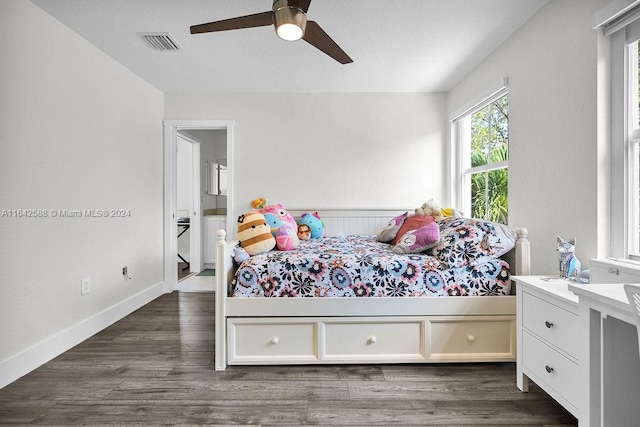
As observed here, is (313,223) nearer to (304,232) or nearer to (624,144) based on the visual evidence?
(304,232)

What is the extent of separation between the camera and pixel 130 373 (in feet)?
6.59

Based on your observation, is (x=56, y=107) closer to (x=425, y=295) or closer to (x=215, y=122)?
(x=215, y=122)

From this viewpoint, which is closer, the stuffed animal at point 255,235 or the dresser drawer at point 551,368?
the dresser drawer at point 551,368

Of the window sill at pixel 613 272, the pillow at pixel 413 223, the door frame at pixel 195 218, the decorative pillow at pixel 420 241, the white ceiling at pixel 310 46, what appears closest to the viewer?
the window sill at pixel 613 272

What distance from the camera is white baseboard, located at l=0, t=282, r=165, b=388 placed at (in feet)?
6.30

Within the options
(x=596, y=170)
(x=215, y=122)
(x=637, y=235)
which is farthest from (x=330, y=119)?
(x=637, y=235)

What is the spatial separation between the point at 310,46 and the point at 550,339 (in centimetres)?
253

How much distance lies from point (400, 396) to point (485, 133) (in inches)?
100

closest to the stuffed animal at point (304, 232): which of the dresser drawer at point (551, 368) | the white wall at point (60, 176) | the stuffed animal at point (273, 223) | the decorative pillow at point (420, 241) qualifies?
the stuffed animal at point (273, 223)

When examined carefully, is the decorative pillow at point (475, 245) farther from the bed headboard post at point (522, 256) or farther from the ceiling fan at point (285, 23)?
the ceiling fan at point (285, 23)

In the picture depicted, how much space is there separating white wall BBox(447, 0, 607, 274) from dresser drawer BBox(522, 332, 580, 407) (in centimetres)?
61

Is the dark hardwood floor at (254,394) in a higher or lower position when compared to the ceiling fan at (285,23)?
lower

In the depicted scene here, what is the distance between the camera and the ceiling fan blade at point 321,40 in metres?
1.79

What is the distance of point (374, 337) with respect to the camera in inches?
82.3
